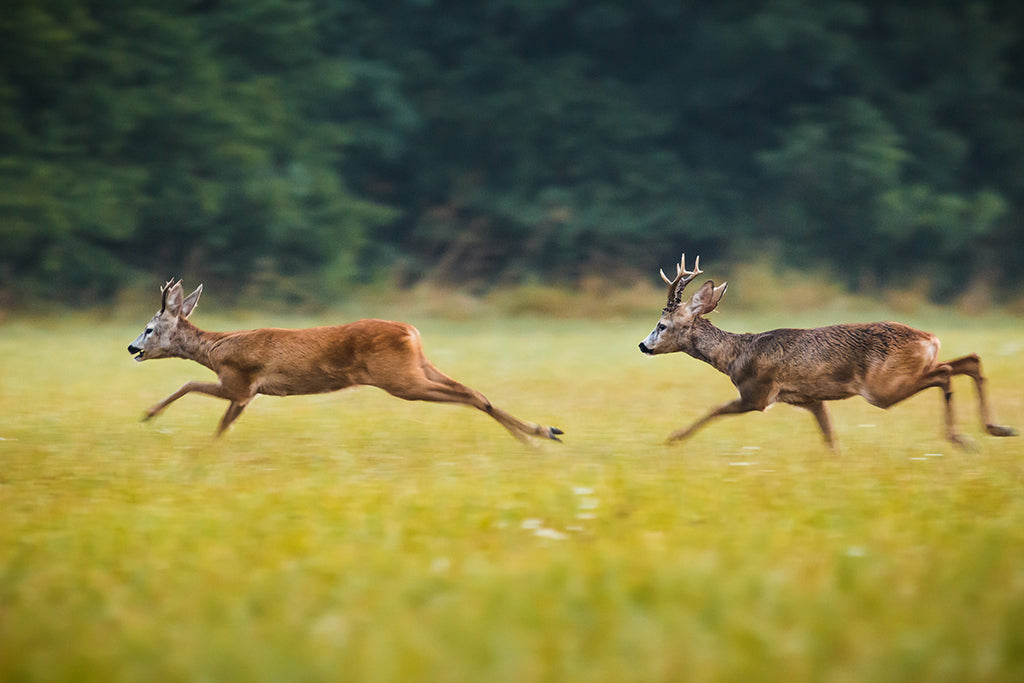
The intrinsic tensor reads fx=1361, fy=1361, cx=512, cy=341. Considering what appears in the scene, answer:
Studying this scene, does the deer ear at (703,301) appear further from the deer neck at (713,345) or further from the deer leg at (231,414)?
the deer leg at (231,414)

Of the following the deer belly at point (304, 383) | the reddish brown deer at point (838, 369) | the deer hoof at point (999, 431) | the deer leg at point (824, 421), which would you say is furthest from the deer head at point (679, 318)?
the deer belly at point (304, 383)

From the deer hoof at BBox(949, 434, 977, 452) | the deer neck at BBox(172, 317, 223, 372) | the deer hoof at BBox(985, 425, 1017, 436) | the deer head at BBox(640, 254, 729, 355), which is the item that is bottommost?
the deer hoof at BBox(949, 434, 977, 452)

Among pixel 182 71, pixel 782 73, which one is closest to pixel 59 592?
pixel 182 71

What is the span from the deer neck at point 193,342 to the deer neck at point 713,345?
293 centimetres

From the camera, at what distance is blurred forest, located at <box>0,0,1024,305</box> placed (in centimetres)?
2319

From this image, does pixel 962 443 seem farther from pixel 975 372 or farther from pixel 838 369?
pixel 838 369

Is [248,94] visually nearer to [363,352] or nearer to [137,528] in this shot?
[363,352]

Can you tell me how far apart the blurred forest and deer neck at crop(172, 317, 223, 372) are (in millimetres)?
14091

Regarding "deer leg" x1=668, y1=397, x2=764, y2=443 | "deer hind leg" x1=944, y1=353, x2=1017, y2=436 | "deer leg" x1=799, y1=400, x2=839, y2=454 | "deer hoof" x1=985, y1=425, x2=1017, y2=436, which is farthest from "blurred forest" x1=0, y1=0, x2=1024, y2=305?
"deer hoof" x1=985, y1=425, x2=1017, y2=436

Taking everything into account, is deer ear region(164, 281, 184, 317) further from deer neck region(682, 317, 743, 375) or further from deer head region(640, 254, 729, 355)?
deer neck region(682, 317, 743, 375)

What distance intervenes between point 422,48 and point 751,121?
670cm

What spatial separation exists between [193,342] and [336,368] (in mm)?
1190

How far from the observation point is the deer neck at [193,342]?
27.9 feet

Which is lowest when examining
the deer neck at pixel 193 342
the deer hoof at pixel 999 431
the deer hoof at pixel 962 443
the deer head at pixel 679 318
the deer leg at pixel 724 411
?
the deer hoof at pixel 962 443
